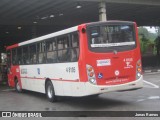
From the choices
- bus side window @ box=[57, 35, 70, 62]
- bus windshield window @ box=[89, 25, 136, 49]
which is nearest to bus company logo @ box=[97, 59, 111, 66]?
bus windshield window @ box=[89, 25, 136, 49]

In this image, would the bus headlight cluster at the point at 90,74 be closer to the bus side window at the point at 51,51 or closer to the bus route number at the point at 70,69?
the bus route number at the point at 70,69

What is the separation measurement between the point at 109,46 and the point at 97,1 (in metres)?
17.9

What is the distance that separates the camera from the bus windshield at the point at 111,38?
12.4 m

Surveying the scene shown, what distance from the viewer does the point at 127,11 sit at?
3853 cm

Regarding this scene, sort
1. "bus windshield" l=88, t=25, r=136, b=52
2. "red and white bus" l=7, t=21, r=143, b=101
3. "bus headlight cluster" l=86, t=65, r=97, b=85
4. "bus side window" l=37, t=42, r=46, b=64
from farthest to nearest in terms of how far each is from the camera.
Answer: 1. "bus side window" l=37, t=42, r=46, b=64
2. "bus windshield" l=88, t=25, r=136, b=52
3. "red and white bus" l=7, t=21, r=143, b=101
4. "bus headlight cluster" l=86, t=65, r=97, b=85

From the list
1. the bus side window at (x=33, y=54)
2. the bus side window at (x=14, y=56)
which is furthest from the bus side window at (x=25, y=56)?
the bus side window at (x=14, y=56)

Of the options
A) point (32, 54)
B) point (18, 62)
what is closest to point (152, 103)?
point (32, 54)

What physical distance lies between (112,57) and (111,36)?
75 centimetres

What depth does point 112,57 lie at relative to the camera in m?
12.5

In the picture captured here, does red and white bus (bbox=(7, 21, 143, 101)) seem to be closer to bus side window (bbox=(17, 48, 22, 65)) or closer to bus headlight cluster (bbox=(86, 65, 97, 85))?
bus headlight cluster (bbox=(86, 65, 97, 85))

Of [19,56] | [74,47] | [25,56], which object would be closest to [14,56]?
[19,56]

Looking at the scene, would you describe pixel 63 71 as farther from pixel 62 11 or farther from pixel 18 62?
pixel 62 11

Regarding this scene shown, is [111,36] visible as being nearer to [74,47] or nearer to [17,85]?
[74,47]

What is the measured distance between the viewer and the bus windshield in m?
12.4
